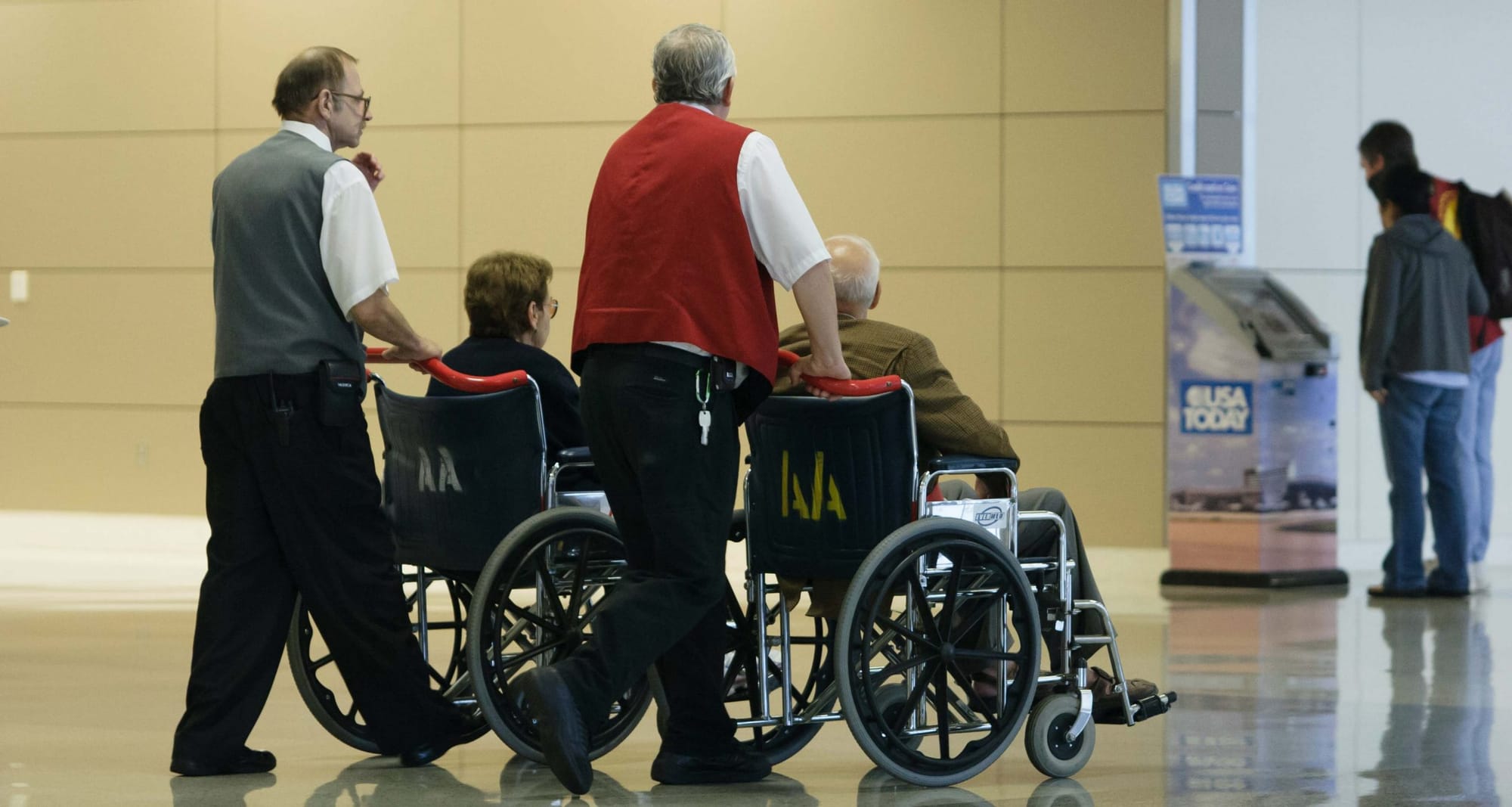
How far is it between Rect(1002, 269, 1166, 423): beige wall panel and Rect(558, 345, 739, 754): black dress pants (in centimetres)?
463

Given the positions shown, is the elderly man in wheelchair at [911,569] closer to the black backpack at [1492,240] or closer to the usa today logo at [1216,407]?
the usa today logo at [1216,407]

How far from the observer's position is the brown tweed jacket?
333cm

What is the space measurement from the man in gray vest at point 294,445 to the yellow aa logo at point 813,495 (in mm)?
704

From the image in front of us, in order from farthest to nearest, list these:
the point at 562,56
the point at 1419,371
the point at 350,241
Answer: the point at 562,56, the point at 1419,371, the point at 350,241

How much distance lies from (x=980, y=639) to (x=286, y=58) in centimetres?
601

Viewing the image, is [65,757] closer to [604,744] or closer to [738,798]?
[604,744]

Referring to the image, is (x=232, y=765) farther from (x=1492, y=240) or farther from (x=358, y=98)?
(x=1492, y=240)

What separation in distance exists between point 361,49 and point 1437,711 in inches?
231

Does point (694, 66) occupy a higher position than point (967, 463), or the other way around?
point (694, 66)

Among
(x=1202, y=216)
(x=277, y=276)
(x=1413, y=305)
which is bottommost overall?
(x=277, y=276)

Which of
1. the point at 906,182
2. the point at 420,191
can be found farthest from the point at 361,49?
the point at 906,182

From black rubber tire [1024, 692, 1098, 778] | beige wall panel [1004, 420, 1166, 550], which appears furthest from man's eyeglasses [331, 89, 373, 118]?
beige wall panel [1004, 420, 1166, 550]

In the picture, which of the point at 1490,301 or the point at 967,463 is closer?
the point at 967,463

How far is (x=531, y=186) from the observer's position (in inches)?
321
